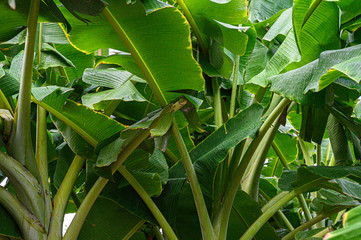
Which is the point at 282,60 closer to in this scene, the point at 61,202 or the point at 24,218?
the point at 61,202

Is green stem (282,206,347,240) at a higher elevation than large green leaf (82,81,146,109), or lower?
lower

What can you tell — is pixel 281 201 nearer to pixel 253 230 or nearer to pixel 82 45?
pixel 253 230

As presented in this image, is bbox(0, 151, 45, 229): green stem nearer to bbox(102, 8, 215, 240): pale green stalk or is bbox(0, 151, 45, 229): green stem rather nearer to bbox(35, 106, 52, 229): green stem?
bbox(35, 106, 52, 229): green stem

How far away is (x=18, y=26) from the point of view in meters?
1.32

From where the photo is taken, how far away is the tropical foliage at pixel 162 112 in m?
1.26

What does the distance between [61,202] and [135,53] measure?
62 centimetres

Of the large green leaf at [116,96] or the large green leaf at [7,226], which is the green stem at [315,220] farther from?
the large green leaf at [7,226]

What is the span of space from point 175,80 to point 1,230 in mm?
757

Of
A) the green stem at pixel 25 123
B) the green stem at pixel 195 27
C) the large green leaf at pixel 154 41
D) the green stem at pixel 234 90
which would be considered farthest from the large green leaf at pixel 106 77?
the green stem at pixel 234 90

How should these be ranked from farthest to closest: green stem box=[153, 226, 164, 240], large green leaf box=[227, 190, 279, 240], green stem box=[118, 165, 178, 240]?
green stem box=[153, 226, 164, 240], large green leaf box=[227, 190, 279, 240], green stem box=[118, 165, 178, 240]

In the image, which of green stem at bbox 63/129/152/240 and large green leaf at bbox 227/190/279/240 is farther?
large green leaf at bbox 227/190/279/240

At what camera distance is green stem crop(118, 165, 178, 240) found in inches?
A: 56.8

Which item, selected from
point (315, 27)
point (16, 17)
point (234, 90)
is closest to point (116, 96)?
point (16, 17)

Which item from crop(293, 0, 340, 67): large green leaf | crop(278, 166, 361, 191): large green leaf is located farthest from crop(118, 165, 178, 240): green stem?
crop(293, 0, 340, 67): large green leaf
